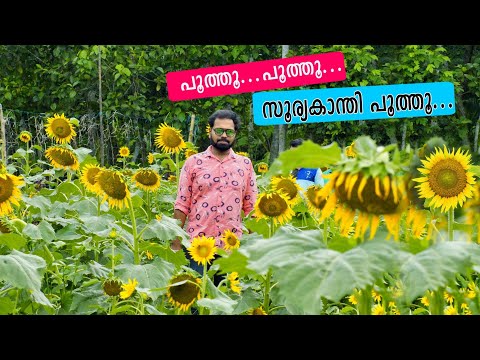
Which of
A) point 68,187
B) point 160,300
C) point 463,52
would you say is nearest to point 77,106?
point 463,52

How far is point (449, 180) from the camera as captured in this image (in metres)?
0.85

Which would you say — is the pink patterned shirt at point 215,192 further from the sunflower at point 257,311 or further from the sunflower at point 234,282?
the sunflower at point 257,311

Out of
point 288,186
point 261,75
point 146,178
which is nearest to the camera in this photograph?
point 288,186

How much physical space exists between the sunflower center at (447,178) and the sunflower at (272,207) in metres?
0.91

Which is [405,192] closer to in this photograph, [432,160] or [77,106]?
[432,160]

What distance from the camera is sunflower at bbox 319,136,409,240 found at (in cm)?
50

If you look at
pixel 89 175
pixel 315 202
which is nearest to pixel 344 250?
pixel 315 202

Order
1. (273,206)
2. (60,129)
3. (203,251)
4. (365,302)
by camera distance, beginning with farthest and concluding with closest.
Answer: (60,129), (273,206), (203,251), (365,302)

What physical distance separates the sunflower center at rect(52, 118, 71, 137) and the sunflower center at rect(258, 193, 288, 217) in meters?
1.45

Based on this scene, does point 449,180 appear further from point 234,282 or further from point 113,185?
point 113,185

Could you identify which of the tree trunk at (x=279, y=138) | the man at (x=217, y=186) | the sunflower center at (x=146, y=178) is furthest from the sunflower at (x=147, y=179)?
the tree trunk at (x=279, y=138)

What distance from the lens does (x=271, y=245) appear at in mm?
562

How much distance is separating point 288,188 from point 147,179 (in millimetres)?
577

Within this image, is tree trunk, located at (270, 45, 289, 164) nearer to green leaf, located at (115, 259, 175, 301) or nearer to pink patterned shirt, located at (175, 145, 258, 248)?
pink patterned shirt, located at (175, 145, 258, 248)
